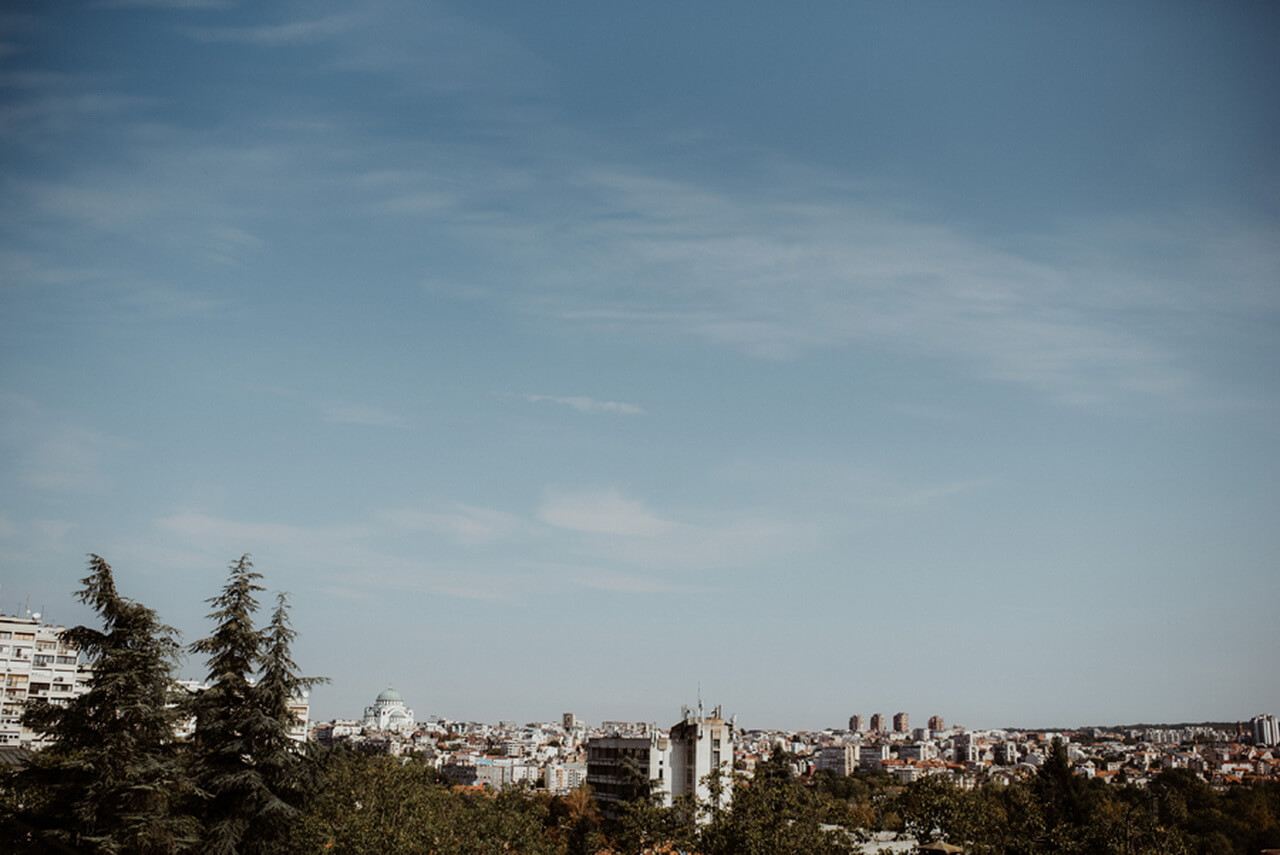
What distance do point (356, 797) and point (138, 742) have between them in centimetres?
1644

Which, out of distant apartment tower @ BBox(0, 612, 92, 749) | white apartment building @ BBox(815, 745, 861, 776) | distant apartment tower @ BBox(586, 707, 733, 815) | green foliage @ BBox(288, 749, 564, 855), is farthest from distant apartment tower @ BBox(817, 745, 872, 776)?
green foliage @ BBox(288, 749, 564, 855)

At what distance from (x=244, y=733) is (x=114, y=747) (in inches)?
234

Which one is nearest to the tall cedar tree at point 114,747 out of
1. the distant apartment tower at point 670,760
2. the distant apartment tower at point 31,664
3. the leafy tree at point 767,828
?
A: the leafy tree at point 767,828

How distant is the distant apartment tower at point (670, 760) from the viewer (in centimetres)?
6415

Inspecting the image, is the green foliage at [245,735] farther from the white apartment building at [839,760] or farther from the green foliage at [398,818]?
the white apartment building at [839,760]

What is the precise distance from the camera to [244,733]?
27.1 m

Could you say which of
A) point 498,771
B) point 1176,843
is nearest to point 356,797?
point 1176,843

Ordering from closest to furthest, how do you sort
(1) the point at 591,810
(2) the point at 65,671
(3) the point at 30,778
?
(3) the point at 30,778
(1) the point at 591,810
(2) the point at 65,671

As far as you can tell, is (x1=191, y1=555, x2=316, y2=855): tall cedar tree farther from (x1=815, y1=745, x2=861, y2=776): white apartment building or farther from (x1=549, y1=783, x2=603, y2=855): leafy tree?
(x1=815, y1=745, x2=861, y2=776): white apartment building

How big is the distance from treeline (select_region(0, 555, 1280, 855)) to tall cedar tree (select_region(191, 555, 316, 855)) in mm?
38

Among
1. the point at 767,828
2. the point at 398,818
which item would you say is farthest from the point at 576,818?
the point at 767,828

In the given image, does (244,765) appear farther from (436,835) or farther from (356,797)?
(356,797)

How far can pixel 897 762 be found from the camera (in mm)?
192375

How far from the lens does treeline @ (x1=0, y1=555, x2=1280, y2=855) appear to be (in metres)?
21.4
